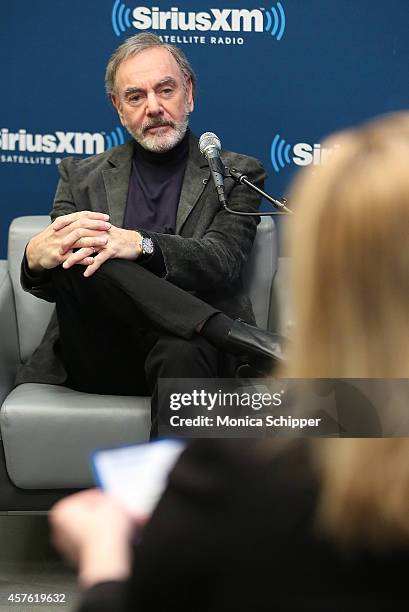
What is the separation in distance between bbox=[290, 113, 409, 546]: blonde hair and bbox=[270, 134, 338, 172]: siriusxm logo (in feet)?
8.17

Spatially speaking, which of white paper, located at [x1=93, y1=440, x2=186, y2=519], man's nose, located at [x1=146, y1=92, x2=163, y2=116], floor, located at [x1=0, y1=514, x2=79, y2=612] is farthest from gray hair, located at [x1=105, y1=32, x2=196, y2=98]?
white paper, located at [x1=93, y1=440, x2=186, y2=519]

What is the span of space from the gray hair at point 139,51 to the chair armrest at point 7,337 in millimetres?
652

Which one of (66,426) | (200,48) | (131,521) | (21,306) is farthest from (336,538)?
(200,48)

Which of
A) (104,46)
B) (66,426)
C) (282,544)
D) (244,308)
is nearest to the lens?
(282,544)

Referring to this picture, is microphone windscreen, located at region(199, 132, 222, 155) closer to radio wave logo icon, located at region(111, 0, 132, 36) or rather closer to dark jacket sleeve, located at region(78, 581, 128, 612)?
radio wave logo icon, located at region(111, 0, 132, 36)

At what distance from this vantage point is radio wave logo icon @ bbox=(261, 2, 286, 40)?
10.3 ft

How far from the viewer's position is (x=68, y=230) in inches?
89.2

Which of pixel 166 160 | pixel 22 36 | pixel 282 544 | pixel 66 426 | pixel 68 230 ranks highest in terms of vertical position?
pixel 22 36

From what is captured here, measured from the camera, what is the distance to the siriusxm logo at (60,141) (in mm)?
3230

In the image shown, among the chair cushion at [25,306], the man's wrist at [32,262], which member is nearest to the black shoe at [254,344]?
the man's wrist at [32,262]

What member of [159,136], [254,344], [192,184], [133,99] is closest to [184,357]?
[254,344]

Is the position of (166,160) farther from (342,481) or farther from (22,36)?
(342,481)

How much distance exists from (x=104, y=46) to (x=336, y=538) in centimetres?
272

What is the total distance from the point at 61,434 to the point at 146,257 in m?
0.47
